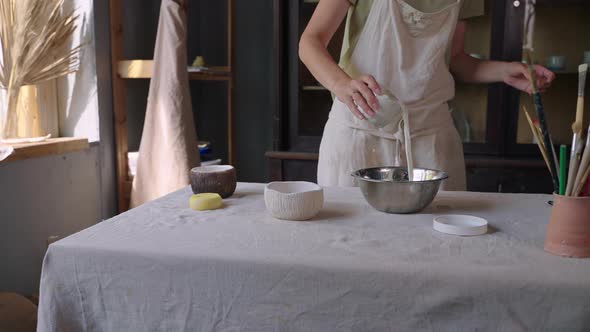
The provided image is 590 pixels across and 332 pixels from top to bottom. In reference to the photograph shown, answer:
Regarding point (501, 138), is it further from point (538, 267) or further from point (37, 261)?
point (37, 261)

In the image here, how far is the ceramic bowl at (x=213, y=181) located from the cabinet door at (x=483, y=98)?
128 cm

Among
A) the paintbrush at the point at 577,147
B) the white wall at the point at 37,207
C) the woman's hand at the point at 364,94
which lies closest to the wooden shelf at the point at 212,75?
the white wall at the point at 37,207

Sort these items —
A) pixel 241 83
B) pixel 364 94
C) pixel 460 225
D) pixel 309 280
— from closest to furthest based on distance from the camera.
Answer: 1. pixel 309 280
2. pixel 460 225
3. pixel 364 94
4. pixel 241 83

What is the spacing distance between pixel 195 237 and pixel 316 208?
0.22 m

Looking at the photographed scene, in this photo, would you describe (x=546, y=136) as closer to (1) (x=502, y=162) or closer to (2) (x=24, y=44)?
(1) (x=502, y=162)

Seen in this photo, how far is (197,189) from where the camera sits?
→ 1069 mm

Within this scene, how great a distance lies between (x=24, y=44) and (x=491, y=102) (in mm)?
1688

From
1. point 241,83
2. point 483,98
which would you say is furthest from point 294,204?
point 241,83

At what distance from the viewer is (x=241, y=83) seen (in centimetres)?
266

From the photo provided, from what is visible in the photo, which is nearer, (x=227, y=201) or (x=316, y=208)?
(x=316, y=208)

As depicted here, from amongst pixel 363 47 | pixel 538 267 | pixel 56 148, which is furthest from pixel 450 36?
pixel 56 148

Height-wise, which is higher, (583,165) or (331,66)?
(331,66)

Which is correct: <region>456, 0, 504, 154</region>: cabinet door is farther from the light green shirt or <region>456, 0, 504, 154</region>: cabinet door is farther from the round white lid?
the round white lid

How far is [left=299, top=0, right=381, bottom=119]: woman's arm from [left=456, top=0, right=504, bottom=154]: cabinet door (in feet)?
3.11
